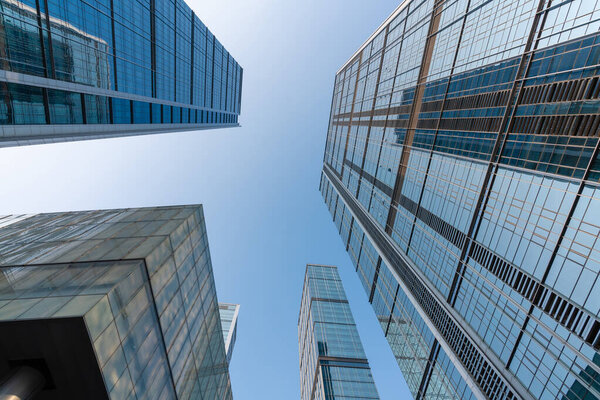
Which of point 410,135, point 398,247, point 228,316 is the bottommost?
point 228,316

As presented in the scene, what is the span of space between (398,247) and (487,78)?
3049 cm

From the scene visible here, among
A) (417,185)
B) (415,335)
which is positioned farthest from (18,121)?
(415,335)

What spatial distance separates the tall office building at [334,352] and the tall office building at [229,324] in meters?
30.6

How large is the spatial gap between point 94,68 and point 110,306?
29356mm

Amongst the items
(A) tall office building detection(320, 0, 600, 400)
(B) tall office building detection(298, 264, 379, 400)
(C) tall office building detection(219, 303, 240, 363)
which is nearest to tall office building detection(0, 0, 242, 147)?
(A) tall office building detection(320, 0, 600, 400)

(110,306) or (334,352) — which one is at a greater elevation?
(110,306)

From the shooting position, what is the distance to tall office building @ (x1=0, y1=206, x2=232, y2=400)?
36.9ft

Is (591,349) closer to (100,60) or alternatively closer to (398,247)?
(398,247)

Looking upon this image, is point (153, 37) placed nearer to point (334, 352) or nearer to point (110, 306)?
point (110, 306)

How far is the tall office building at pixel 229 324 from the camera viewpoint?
340 feet

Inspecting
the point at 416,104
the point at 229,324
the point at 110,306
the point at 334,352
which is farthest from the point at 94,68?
the point at 229,324

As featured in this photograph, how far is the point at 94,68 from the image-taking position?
98.9 ft

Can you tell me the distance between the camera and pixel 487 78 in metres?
30.9

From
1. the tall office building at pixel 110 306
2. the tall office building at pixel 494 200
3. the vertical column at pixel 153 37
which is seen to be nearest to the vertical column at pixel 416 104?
the tall office building at pixel 494 200
